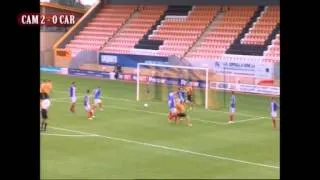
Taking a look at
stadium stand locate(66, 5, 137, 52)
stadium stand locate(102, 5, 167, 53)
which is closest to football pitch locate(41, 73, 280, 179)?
stadium stand locate(102, 5, 167, 53)

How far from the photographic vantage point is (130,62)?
42.1m

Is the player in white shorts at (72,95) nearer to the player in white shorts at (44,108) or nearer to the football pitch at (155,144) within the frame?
the football pitch at (155,144)

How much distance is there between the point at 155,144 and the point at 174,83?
14.0 meters

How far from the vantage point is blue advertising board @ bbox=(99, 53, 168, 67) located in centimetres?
4077

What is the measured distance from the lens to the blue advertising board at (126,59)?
40772 mm

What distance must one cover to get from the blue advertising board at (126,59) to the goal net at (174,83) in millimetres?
4422

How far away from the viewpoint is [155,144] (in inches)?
723

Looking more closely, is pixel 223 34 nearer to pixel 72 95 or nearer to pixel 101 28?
pixel 101 28

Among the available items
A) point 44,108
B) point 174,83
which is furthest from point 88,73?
point 44,108
